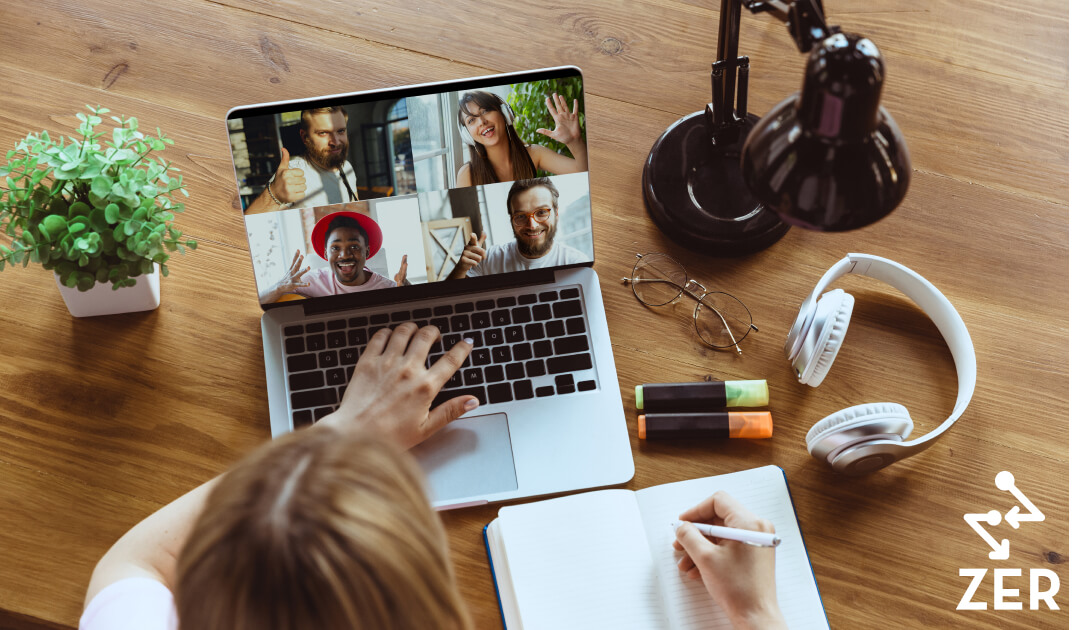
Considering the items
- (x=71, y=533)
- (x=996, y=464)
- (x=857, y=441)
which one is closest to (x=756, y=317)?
(x=857, y=441)

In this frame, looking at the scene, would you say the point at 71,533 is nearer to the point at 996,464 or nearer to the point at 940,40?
the point at 996,464

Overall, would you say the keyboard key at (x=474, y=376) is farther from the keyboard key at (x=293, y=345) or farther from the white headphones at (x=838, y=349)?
the white headphones at (x=838, y=349)

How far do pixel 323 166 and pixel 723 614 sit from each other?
60cm

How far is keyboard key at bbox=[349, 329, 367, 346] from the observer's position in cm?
91

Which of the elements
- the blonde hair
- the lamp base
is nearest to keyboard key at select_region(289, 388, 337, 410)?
the blonde hair

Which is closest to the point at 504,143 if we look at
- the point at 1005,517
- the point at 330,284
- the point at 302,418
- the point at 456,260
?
the point at 456,260

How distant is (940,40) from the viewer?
1.06m

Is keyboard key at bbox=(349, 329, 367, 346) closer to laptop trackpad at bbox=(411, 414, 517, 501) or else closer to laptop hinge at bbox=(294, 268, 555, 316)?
laptop hinge at bbox=(294, 268, 555, 316)

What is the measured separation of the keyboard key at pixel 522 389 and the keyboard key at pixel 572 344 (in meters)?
0.05

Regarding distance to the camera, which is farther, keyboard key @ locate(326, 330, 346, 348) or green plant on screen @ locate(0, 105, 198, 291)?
keyboard key @ locate(326, 330, 346, 348)

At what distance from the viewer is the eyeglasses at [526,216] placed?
34.8 inches

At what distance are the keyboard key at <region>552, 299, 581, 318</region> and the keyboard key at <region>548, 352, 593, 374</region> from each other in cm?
5

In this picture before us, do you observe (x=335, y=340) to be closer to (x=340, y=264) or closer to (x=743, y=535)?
(x=340, y=264)

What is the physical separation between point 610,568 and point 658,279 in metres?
0.33
